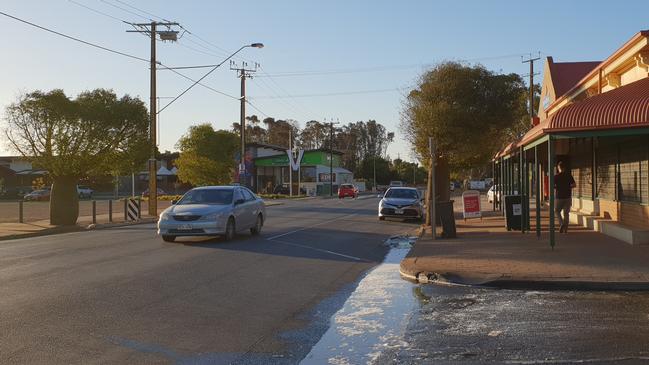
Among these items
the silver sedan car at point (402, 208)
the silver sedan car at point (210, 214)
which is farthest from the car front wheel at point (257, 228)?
the silver sedan car at point (402, 208)

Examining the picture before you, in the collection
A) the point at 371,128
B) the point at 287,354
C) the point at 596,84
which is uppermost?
the point at 371,128

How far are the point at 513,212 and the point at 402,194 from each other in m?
9.57

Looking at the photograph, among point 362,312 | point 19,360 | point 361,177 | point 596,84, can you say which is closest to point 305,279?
point 362,312

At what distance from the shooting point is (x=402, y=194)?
27672 mm

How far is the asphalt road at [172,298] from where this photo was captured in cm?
645

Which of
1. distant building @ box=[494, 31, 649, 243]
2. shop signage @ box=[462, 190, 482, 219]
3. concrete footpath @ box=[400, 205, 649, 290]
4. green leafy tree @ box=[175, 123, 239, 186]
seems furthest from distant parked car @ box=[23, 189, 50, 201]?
concrete footpath @ box=[400, 205, 649, 290]

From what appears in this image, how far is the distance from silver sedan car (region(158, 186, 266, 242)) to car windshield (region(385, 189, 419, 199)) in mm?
9528

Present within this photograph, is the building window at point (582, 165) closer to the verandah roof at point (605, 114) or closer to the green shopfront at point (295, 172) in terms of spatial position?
the verandah roof at point (605, 114)

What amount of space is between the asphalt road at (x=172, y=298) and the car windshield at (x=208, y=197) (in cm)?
128

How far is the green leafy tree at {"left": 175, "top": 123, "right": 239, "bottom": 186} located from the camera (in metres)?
56.0

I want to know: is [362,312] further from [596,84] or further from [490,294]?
[596,84]

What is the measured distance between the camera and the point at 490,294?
371 inches

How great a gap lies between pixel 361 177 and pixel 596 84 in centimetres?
10033

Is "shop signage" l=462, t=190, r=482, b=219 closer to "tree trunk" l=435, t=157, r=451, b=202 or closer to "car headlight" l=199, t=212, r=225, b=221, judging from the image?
"tree trunk" l=435, t=157, r=451, b=202
